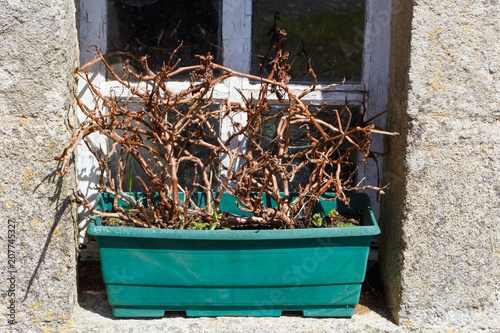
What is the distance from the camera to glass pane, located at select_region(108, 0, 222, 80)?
196cm

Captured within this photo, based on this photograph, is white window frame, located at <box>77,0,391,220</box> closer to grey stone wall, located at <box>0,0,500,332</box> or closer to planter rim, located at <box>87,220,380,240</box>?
grey stone wall, located at <box>0,0,500,332</box>

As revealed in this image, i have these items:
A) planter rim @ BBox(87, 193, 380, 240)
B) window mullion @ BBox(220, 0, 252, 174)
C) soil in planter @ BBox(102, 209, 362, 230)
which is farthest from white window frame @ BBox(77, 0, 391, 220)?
planter rim @ BBox(87, 193, 380, 240)

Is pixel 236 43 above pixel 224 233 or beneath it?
above

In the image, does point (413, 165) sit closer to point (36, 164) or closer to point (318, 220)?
point (318, 220)

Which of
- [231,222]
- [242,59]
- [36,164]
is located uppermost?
[242,59]

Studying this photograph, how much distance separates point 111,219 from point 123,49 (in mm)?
681

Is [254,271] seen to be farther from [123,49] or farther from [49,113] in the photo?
[123,49]

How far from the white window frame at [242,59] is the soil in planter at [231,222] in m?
0.27

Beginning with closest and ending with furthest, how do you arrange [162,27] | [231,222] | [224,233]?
[224,233], [231,222], [162,27]

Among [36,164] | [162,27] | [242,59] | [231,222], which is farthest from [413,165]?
[36,164]

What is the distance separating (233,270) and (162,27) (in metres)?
0.99

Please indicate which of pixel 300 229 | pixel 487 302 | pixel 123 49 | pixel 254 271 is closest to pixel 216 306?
pixel 254 271

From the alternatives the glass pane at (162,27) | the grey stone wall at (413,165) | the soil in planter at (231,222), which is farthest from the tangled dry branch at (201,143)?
the glass pane at (162,27)

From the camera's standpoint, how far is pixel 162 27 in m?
1.97
